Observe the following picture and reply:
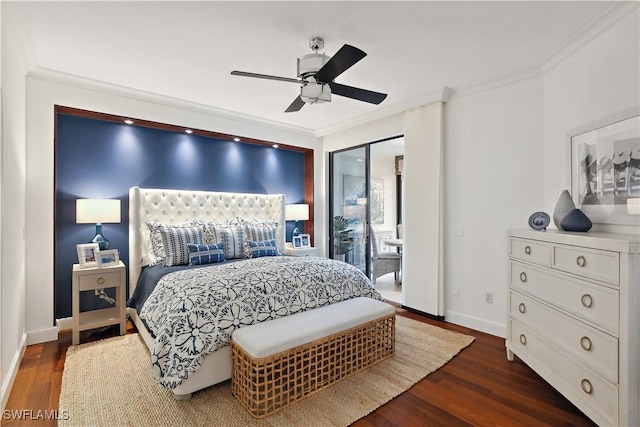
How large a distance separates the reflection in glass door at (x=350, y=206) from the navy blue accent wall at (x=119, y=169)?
142 cm

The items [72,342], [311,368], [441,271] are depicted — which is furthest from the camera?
[441,271]

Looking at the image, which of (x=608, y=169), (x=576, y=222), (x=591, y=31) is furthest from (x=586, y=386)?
(x=591, y=31)

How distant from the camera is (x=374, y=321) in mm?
2566

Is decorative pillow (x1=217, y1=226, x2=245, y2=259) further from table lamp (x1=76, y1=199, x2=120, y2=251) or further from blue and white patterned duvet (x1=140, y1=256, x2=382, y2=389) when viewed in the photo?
table lamp (x1=76, y1=199, x2=120, y2=251)

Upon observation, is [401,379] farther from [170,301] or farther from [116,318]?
[116,318]

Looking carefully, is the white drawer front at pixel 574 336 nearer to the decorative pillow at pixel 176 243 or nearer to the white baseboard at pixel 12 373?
the decorative pillow at pixel 176 243

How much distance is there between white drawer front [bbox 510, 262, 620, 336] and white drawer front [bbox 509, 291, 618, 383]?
6 cm

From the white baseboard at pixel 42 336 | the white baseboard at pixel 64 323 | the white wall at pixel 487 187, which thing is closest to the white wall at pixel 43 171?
the white baseboard at pixel 42 336

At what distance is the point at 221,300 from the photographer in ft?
7.28

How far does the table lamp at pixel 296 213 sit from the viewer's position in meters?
4.94

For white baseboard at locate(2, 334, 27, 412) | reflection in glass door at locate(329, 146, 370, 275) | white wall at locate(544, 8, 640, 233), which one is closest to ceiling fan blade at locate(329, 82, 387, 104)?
white wall at locate(544, 8, 640, 233)

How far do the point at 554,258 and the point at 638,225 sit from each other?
1.63 feet

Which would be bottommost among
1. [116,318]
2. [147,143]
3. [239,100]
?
[116,318]

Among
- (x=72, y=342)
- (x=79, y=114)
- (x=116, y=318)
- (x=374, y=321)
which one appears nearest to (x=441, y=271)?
(x=374, y=321)
